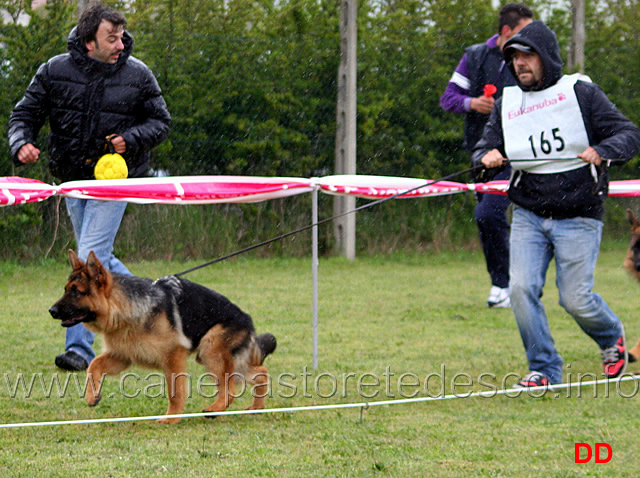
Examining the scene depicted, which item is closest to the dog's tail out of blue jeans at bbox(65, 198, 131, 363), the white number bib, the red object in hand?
blue jeans at bbox(65, 198, 131, 363)

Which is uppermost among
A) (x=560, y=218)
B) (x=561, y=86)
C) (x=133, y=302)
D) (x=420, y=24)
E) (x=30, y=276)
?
(x=420, y=24)

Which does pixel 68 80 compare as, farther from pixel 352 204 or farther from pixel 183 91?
pixel 352 204

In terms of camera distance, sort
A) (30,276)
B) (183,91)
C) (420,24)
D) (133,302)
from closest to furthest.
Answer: (133,302)
(30,276)
(183,91)
(420,24)

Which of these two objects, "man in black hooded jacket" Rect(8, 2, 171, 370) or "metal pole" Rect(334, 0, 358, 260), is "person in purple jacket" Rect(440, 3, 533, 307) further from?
"metal pole" Rect(334, 0, 358, 260)

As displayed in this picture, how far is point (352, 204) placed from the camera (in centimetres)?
1205

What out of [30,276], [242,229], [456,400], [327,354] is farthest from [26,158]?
[242,229]

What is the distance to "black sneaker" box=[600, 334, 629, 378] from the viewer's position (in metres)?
5.50

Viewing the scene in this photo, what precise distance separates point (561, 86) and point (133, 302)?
2.53 metres

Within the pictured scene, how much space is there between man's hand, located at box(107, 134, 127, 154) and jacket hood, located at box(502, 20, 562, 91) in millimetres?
2245

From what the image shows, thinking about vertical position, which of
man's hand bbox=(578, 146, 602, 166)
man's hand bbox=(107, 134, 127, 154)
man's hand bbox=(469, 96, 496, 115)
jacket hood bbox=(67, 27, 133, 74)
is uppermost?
jacket hood bbox=(67, 27, 133, 74)

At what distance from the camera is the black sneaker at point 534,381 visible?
535cm

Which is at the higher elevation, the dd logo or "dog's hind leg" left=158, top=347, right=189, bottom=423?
"dog's hind leg" left=158, top=347, right=189, bottom=423

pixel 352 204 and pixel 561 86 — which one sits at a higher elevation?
pixel 561 86

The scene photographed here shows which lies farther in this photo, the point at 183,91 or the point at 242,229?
the point at 242,229
